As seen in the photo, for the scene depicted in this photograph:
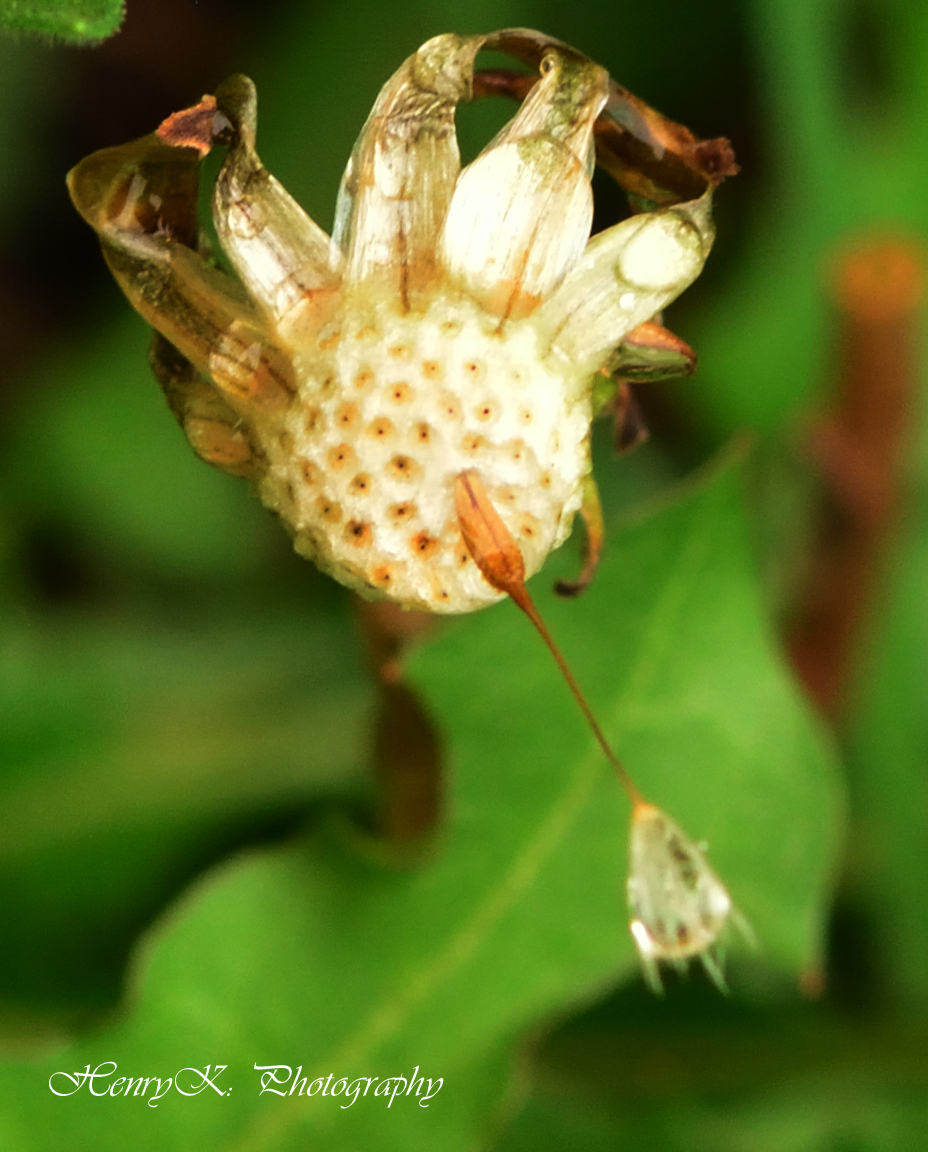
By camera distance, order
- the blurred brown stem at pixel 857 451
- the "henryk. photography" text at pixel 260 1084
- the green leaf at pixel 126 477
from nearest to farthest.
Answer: the "henryk. photography" text at pixel 260 1084
the blurred brown stem at pixel 857 451
the green leaf at pixel 126 477

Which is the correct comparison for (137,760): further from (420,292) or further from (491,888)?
(420,292)

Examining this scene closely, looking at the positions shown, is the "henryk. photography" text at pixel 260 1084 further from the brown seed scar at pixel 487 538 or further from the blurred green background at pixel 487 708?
the brown seed scar at pixel 487 538

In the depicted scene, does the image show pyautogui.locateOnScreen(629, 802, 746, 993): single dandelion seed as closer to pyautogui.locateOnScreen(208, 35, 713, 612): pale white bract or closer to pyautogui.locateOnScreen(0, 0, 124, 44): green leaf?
pyautogui.locateOnScreen(208, 35, 713, 612): pale white bract

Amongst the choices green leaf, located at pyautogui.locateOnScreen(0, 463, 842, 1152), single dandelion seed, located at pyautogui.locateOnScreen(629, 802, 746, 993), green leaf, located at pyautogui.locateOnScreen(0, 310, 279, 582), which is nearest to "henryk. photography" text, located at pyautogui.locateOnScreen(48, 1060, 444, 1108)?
green leaf, located at pyautogui.locateOnScreen(0, 463, 842, 1152)

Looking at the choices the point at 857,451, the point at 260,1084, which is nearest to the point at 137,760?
the point at 260,1084

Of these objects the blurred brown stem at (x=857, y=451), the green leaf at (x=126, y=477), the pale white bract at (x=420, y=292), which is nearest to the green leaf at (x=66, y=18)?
the pale white bract at (x=420, y=292)

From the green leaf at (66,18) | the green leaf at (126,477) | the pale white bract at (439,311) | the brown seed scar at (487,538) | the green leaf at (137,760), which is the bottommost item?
the green leaf at (137,760)

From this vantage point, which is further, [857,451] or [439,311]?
[857,451]
